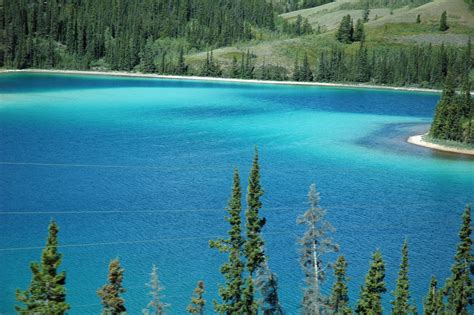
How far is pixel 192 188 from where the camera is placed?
58.3 m

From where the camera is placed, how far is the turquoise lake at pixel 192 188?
132 feet

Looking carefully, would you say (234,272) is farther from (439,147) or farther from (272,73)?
(272,73)

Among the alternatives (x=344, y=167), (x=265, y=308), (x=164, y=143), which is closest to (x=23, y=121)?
(x=164, y=143)

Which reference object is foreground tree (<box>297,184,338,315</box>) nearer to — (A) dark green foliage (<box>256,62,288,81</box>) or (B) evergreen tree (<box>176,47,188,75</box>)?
(A) dark green foliage (<box>256,62,288,81</box>)

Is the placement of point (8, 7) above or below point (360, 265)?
above

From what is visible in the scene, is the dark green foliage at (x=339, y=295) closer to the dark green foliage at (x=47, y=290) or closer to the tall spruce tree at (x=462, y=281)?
the tall spruce tree at (x=462, y=281)

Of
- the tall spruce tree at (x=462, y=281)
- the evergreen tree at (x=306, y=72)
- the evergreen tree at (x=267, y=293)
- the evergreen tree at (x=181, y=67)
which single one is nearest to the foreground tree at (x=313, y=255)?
the evergreen tree at (x=267, y=293)

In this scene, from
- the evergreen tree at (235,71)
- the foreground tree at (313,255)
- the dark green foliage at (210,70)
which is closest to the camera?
the foreground tree at (313,255)

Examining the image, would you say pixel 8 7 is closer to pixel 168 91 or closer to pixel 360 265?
pixel 168 91

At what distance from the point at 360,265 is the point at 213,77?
150 metres

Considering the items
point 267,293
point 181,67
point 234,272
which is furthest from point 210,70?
point 234,272

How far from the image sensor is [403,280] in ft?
94.7

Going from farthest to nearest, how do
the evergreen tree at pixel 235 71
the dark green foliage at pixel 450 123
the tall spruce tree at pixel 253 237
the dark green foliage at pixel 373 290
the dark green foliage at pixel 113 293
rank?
the evergreen tree at pixel 235 71, the dark green foliage at pixel 450 123, the tall spruce tree at pixel 253 237, the dark green foliage at pixel 373 290, the dark green foliage at pixel 113 293

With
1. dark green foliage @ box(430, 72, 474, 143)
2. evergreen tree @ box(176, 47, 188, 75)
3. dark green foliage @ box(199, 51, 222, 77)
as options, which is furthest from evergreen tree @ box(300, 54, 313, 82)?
dark green foliage @ box(430, 72, 474, 143)
